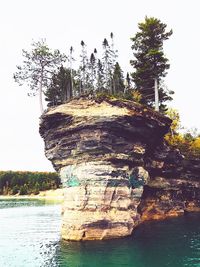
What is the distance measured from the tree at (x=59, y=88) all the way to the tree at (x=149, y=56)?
1084 cm

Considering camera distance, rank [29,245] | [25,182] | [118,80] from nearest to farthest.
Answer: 1. [29,245]
2. [118,80]
3. [25,182]

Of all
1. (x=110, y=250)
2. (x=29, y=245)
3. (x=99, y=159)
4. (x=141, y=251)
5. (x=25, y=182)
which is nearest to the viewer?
(x=141, y=251)

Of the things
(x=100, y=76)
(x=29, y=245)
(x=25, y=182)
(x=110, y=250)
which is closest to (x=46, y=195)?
(x=25, y=182)

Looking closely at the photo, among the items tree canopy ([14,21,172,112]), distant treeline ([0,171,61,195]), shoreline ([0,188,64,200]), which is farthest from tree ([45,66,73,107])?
distant treeline ([0,171,61,195])

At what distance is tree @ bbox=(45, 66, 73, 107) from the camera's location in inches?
2135

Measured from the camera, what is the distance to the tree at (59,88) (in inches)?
2135

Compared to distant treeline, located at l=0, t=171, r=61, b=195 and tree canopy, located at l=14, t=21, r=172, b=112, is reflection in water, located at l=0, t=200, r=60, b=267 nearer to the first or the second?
tree canopy, located at l=14, t=21, r=172, b=112

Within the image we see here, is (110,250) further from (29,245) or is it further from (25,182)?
(25,182)

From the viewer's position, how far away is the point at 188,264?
2609 centimetres

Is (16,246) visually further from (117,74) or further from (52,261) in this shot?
(117,74)

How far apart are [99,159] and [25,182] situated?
14243 cm

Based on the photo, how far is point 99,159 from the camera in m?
36.6

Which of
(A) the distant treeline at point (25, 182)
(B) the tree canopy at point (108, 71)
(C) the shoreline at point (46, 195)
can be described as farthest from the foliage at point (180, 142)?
(A) the distant treeline at point (25, 182)

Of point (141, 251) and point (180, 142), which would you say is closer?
point (141, 251)
